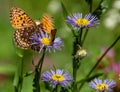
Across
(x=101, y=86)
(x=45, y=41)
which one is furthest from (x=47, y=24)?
Result: (x=101, y=86)

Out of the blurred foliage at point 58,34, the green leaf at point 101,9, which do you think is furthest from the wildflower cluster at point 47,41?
the blurred foliage at point 58,34

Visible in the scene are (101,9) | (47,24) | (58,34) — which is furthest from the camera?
(58,34)

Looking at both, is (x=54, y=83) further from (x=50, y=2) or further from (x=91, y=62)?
(x=50, y=2)

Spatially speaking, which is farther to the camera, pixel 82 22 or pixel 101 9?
pixel 101 9

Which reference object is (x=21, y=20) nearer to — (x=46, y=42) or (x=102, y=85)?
(x=46, y=42)

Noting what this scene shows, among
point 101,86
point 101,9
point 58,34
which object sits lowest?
point 101,86

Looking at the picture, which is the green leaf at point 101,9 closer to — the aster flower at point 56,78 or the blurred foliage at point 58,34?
the aster flower at point 56,78
